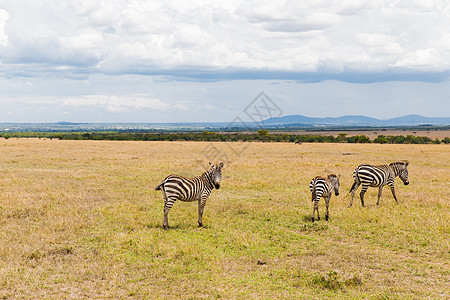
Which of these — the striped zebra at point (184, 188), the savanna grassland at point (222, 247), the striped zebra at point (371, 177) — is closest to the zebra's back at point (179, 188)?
the striped zebra at point (184, 188)

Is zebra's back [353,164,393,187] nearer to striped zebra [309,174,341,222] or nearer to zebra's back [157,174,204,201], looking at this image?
striped zebra [309,174,341,222]

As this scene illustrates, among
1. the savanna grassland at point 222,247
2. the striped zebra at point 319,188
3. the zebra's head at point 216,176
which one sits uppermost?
the zebra's head at point 216,176

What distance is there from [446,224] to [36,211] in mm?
14804

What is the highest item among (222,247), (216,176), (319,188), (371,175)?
(216,176)

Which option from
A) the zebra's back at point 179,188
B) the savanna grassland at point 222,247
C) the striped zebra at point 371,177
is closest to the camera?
the savanna grassland at point 222,247

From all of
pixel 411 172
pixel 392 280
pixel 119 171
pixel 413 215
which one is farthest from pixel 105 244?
pixel 411 172

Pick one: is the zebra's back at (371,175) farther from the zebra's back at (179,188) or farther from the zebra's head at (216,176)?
the zebra's back at (179,188)

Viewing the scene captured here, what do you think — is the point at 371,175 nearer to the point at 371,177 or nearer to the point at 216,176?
the point at 371,177

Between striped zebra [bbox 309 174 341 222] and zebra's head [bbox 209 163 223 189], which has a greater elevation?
zebra's head [bbox 209 163 223 189]

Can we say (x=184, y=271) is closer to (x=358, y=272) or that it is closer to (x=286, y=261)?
(x=286, y=261)

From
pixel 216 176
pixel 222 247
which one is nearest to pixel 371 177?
pixel 216 176

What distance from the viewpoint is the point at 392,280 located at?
8016 mm

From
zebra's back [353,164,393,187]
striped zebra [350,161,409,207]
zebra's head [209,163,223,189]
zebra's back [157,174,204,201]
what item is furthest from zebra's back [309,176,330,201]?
zebra's back [157,174,204,201]

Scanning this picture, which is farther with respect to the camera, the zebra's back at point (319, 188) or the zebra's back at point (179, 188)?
the zebra's back at point (319, 188)
